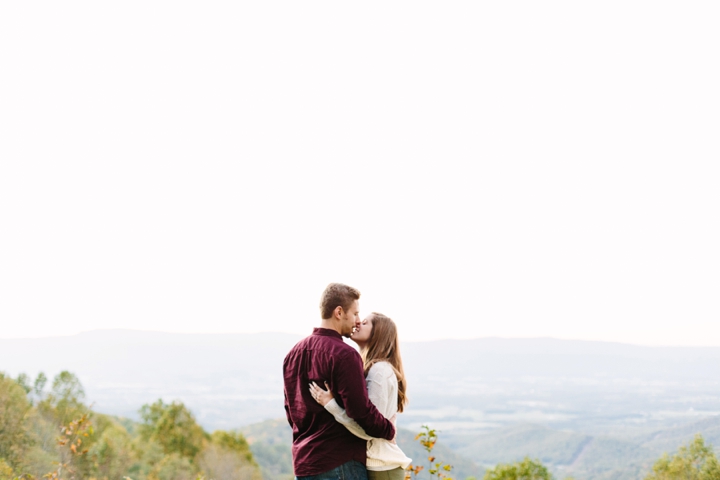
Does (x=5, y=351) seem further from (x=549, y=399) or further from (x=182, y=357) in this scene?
(x=549, y=399)

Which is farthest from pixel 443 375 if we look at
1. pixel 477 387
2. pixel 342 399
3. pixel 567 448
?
pixel 342 399

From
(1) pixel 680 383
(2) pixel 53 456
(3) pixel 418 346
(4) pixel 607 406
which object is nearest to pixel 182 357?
(3) pixel 418 346

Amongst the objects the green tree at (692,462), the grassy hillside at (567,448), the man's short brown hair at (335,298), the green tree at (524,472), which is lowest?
the grassy hillside at (567,448)

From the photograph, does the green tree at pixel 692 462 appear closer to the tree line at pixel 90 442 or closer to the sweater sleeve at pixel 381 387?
the tree line at pixel 90 442

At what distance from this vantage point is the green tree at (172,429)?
26734 millimetres

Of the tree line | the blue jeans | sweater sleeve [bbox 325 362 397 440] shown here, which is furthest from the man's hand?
the tree line

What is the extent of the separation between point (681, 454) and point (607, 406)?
80641mm

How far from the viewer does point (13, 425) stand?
37.7ft

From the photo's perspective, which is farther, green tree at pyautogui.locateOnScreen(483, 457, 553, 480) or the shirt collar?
green tree at pyautogui.locateOnScreen(483, 457, 553, 480)

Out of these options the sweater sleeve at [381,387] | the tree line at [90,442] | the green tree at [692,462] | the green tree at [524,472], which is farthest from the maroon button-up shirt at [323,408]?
the green tree at [524,472]

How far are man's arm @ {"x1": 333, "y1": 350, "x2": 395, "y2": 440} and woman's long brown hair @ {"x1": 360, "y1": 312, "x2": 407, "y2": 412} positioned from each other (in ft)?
1.12

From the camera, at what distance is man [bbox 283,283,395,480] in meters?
2.96

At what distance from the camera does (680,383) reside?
88.2 metres

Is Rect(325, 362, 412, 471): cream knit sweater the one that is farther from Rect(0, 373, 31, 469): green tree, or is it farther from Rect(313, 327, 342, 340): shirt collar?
Rect(0, 373, 31, 469): green tree
